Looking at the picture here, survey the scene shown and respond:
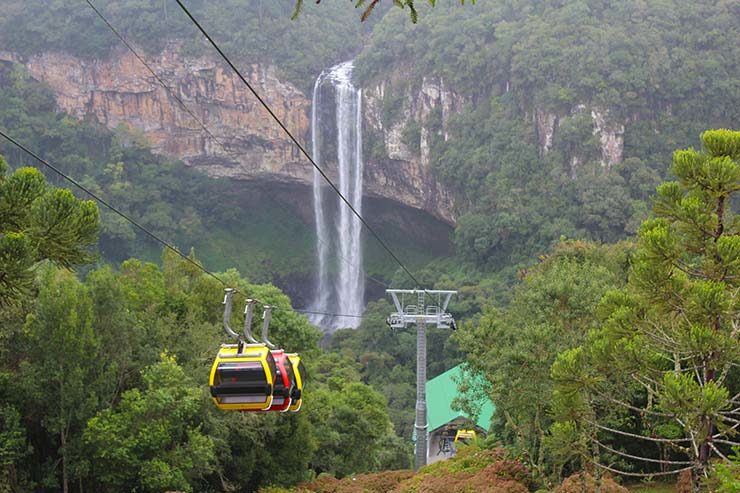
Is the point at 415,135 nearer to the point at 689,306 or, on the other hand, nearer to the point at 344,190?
the point at 344,190

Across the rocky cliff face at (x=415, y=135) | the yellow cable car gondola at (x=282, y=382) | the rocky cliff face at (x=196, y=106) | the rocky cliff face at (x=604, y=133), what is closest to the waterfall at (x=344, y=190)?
the rocky cliff face at (x=196, y=106)

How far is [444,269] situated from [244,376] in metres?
34.5

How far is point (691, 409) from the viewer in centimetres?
620

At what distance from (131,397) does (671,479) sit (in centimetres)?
784

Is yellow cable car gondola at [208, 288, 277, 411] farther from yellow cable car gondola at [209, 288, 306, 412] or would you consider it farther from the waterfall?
Result: the waterfall

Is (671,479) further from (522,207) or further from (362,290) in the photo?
(362,290)

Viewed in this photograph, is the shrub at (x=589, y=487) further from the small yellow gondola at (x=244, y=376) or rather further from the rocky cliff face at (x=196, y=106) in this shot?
the rocky cliff face at (x=196, y=106)

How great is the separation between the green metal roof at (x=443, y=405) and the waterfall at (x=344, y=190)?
17.9m

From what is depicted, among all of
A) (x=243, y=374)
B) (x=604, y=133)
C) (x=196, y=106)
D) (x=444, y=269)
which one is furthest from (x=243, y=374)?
(x=196, y=106)

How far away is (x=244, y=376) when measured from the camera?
8.38 metres

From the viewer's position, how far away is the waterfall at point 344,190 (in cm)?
4616

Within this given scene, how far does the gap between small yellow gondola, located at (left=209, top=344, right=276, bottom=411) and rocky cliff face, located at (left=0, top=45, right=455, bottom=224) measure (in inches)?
1490

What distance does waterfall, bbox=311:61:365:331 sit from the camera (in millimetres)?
46156

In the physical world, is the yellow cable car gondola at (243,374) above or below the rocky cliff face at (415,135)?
below
